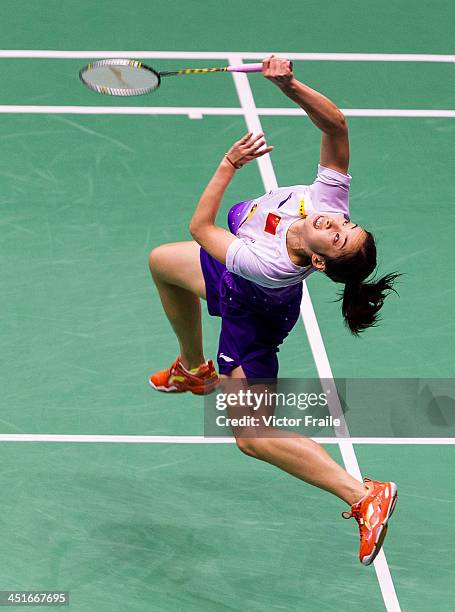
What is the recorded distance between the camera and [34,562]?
626cm

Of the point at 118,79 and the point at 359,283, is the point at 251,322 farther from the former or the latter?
the point at 118,79

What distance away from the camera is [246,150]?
5.96 meters

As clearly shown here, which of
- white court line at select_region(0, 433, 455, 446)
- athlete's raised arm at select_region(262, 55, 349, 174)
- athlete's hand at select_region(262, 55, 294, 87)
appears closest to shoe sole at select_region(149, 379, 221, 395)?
white court line at select_region(0, 433, 455, 446)

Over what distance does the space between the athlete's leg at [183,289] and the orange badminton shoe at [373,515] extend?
4.53 feet

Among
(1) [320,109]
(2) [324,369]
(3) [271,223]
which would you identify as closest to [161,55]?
(2) [324,369]

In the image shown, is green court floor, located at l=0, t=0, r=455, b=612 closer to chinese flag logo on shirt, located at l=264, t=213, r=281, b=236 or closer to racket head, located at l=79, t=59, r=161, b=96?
chinese flag logo on shirt, located at l=264, t=213, r=281, b=236

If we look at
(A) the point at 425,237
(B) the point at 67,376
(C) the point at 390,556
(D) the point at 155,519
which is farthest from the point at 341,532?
(A) the point at 425,237

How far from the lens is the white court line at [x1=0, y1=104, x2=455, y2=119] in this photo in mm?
9977

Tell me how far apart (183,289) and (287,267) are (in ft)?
3.61

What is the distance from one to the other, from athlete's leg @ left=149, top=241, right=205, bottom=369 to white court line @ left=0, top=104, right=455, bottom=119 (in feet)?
10.6

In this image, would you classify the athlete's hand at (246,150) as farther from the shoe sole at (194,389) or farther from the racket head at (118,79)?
the shoe sole at (194,389)

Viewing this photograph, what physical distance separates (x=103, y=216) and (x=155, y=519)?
2.92m

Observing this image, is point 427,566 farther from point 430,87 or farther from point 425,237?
point 430,87

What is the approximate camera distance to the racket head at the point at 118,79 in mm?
7012
